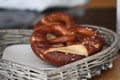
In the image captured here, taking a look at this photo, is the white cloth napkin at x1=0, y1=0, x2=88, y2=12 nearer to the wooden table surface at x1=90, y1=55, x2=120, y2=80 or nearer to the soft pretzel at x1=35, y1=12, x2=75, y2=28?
the soft pretzel at x1=35, y1=12, x2=75, y2=28

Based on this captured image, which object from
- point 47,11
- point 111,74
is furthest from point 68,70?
point 47,11

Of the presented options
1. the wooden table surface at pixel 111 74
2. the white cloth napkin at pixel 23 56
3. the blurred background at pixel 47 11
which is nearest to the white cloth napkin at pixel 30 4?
the blurred background at pixel 47 11

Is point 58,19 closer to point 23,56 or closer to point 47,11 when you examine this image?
point 23,56

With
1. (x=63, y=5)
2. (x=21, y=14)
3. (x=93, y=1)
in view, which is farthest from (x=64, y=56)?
(x=93, y=1)

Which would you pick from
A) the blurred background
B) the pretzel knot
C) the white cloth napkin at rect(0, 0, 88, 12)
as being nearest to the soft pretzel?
the pretzel knot

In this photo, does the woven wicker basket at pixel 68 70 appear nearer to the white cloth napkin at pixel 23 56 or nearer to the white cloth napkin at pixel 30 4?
the white cloth napkin at pixel 23 56

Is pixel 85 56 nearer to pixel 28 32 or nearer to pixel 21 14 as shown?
pixel 28 32
